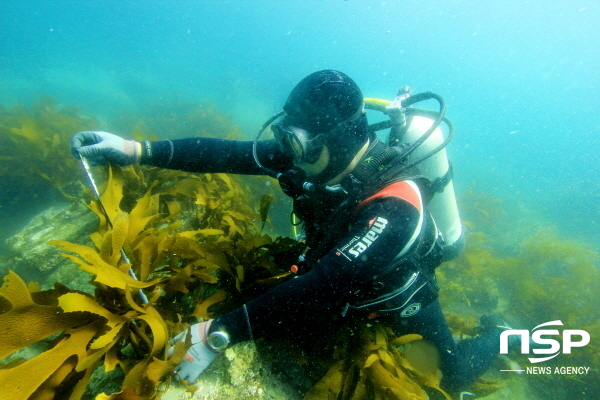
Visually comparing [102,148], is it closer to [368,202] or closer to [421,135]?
[368,202]

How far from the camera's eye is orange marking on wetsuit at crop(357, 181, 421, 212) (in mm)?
1640

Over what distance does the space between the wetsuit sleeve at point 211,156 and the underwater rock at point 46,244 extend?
1.56m

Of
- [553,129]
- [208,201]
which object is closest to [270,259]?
[208,201]

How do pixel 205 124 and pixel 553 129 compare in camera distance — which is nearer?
pixel 205 124

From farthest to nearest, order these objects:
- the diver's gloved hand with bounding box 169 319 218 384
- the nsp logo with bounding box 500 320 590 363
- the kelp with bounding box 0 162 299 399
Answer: the nsp logo with bounding box 500 320 590 363 → the diver's gloved hand with bounding box 169 319 218 384 → the kelp with bounding box 0 162 299 399

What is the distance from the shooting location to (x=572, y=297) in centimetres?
598

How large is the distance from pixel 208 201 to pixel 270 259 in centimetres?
108

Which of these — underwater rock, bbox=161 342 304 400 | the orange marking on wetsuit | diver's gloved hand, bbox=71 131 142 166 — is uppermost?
diver's gloved hand, bbox=71 131 142 166

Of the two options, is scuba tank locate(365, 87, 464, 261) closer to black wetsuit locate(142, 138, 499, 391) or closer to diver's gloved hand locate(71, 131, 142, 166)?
black wetsuit locate(142, 138, 499, 391)

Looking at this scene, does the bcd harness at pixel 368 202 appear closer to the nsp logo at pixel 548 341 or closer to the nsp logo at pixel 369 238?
the nsp logo at pixel 369 238

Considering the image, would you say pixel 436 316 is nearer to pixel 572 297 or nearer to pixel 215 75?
A: pixel 572 297

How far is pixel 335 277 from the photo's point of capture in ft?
4.88

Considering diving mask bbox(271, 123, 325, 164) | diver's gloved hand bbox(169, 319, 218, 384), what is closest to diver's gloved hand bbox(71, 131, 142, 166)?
diving mask bbox(271, 123, 325, 164)

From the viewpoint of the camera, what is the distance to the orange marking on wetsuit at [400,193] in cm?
164
